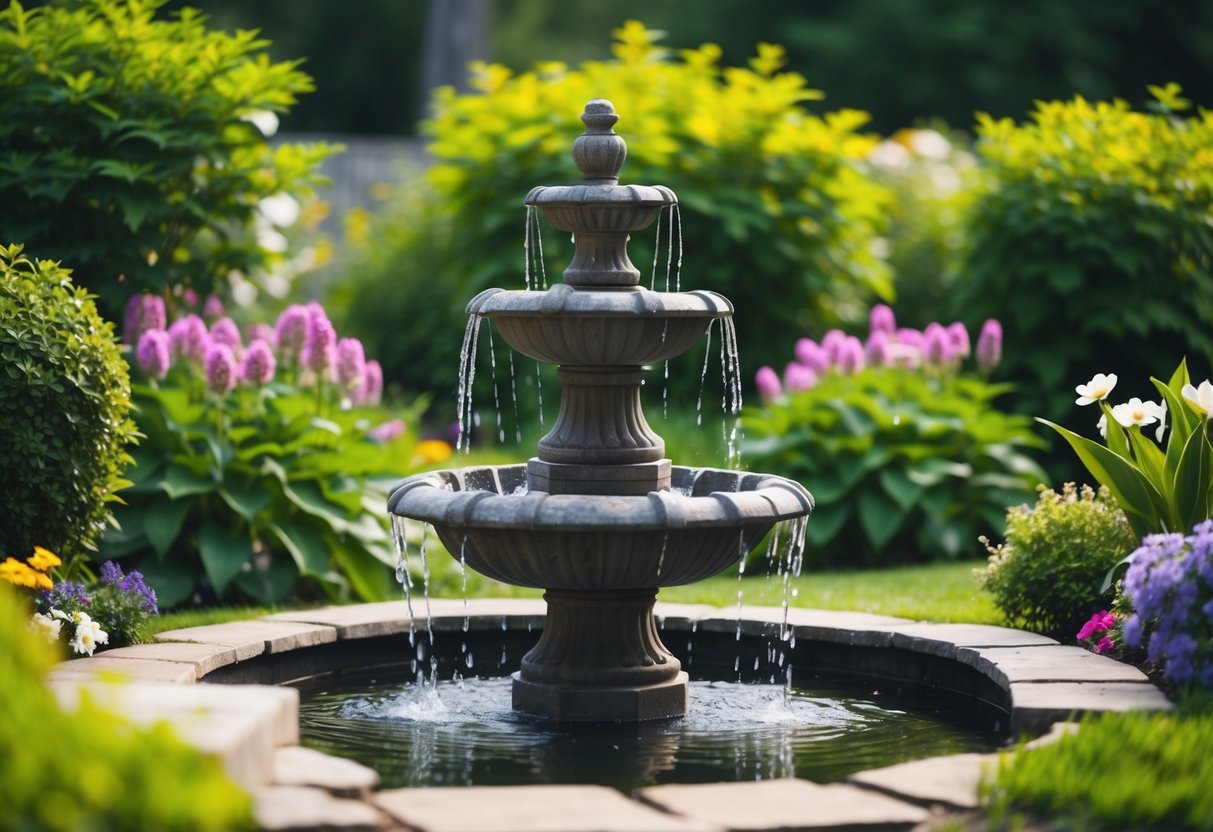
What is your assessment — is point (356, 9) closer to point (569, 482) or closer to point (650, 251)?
point (650, 251)

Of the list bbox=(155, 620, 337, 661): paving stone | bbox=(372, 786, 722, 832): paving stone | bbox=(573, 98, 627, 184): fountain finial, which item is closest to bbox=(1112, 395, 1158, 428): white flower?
bbox=(573, 98, 627, 184): fountain finial

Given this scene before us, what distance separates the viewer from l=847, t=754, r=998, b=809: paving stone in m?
4.17

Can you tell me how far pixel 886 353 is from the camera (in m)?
9.69

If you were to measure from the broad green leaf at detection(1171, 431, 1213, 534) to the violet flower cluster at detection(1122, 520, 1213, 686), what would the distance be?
2.41ft

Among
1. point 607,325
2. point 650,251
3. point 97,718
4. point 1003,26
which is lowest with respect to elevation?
point 97,718

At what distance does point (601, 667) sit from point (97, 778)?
294 cm

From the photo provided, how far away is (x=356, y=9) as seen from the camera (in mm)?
A: 29906

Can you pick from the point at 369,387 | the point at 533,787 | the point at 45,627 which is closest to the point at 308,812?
the point at 533,787

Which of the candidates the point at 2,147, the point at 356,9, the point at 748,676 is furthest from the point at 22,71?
the point at 356,9

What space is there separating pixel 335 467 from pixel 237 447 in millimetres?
475

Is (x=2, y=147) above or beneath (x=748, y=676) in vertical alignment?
above

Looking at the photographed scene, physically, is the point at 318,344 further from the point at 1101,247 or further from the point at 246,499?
the point at 1101,247

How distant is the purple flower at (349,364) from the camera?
304 inches

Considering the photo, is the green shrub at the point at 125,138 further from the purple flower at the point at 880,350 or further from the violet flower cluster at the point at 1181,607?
the violet flower cluster at the point at 1181,607
